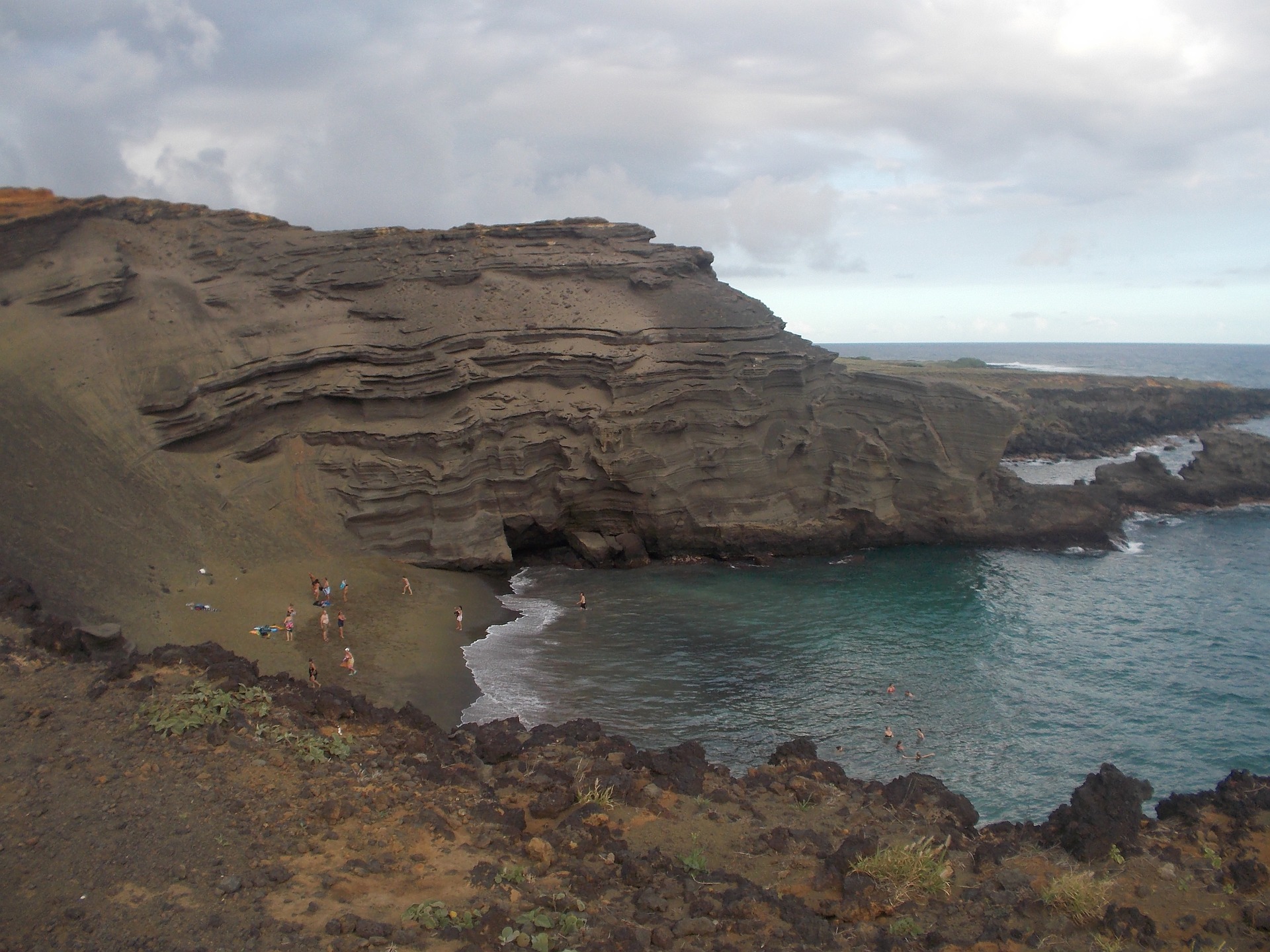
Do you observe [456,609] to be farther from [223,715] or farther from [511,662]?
[223,715]

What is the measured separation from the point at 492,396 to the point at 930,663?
1941 centimetres

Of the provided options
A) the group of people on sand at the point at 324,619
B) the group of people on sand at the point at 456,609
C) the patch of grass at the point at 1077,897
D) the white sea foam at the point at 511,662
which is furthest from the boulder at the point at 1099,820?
the group of people on sand at the point at 456,609

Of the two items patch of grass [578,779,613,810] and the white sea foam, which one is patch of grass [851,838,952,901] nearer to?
patch of grass [578,779,613,810]

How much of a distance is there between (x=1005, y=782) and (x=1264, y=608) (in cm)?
2071

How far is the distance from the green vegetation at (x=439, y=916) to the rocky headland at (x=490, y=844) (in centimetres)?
4

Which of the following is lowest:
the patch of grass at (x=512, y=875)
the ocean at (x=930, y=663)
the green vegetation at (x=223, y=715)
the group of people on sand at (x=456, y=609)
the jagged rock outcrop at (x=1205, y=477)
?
the ocean at (x=930, y=663)

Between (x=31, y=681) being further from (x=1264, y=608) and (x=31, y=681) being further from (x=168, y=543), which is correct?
(x=1264, y=608)

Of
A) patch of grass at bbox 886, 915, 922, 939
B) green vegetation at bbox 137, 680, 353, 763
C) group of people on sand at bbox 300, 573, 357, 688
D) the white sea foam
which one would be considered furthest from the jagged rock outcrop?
green vegetation at bbox 137, 680, 353, 763

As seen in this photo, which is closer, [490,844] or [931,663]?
[490,844]

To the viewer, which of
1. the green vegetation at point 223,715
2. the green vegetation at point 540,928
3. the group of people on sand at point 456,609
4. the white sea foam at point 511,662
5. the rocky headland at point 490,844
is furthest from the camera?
the group of people on sand at point 456,609

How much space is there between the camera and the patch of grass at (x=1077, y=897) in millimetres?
11734

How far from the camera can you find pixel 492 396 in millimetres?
35000

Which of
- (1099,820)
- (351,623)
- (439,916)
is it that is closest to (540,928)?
(439,916)

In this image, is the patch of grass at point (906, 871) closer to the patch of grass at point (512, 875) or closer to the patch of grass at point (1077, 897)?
the patch of grass at point (1077, 897)
